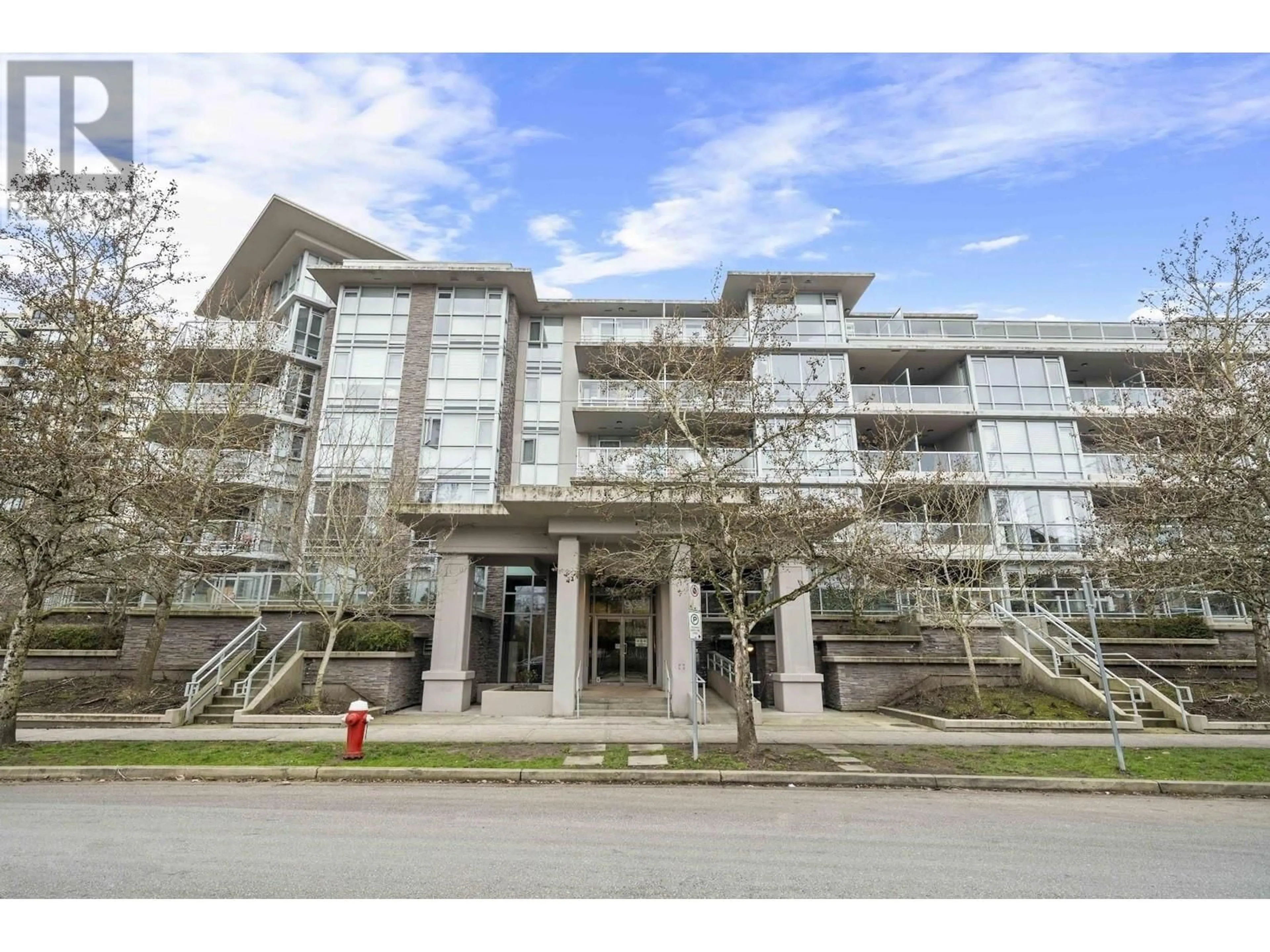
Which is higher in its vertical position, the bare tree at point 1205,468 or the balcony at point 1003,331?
the balcony at point 1003,331

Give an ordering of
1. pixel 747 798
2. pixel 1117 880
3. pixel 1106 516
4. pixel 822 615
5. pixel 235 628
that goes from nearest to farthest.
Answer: pixel 1117 880
pixel 747 798
pixel 1106 516
pixel 235 628
pixel 822 615

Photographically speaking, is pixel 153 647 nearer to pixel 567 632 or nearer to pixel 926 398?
pixel 567 632

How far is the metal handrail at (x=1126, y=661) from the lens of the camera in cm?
1482

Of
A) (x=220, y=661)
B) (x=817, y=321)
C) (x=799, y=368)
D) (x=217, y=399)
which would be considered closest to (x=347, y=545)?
(x=220, y=661)

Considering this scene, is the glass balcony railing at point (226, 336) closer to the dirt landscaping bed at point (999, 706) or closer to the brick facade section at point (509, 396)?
the brick facade section at point (509, 396)

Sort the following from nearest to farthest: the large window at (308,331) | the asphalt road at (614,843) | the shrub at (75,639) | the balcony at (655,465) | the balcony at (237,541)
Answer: the asphalt road at (614,843)
the balcony at (655,465)
the balcony at (237,541)
the shrub at (75,639)
the large window at (308,331)

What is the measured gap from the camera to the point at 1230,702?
48.9ft

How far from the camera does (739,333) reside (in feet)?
89.0

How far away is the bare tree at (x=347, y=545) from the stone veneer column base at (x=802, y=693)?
1074 centimetres

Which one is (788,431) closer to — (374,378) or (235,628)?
(235,628)

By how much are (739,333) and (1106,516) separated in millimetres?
15093

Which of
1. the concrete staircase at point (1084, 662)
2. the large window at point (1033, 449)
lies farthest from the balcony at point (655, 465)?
the large window at point (1033, 449)

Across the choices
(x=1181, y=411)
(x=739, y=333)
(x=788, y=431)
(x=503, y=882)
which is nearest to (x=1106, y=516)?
(x=1181, y=411)

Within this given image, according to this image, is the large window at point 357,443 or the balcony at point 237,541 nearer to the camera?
the balcony at point 237,541
